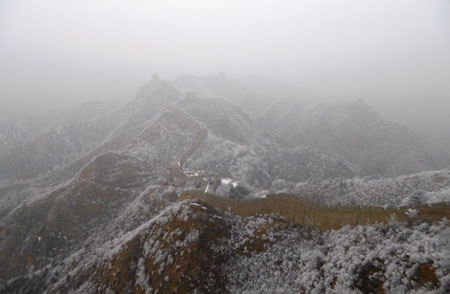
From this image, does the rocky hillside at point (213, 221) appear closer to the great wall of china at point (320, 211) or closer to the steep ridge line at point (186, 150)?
the great wall of china at point (320, 211)

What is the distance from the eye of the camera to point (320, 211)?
29906 millimetres

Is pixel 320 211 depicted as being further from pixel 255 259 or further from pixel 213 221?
pixel 213 221

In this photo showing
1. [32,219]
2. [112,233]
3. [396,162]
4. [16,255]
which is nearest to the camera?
[112,233]

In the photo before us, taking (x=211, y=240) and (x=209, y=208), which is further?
(x=209, y=208)

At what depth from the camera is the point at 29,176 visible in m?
119

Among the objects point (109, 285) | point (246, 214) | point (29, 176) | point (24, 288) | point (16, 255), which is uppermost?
point (246, 214)

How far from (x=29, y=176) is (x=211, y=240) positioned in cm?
12744

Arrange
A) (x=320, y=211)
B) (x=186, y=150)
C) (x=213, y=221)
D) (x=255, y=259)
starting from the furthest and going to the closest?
(x=186, y=150) → (x=213, y=221) → (x=320, y=211) → (x=255, y=259)

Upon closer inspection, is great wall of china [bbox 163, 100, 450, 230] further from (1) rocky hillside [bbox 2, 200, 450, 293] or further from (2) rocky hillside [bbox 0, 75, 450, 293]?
(1) rocky hillside [bbox 2, 200, 450, 293]

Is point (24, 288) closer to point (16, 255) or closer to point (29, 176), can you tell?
point (16, 255)

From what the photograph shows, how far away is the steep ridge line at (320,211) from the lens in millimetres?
24016

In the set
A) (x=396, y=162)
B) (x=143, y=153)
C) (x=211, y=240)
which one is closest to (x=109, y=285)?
(x=211, y=240)

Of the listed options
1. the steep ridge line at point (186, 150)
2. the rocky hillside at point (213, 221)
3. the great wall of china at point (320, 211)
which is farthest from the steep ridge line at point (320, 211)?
the steep ridge line at point (186, 150)

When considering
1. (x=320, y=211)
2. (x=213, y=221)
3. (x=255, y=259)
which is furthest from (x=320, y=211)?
(x=213, y=221)
